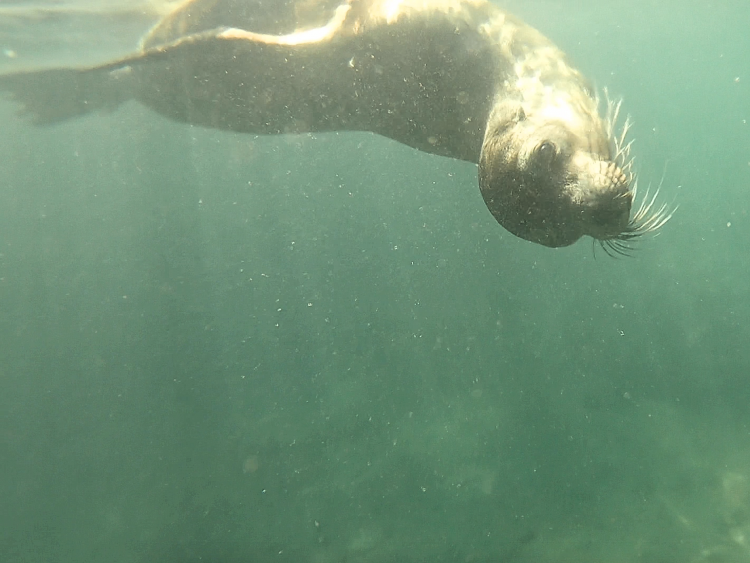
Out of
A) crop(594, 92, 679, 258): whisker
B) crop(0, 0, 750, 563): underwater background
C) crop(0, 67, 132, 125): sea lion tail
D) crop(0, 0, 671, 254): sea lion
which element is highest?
crop(0, 67, 132, 125): sea lion tail

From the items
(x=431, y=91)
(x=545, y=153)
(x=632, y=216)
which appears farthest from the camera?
(x=431, y=91)

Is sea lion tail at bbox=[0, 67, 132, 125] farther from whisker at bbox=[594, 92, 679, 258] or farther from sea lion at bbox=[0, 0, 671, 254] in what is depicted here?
whisker at bbox=[594, 92, 679, 258]

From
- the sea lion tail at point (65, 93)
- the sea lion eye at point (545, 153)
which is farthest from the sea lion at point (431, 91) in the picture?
the sea lion tail at point (65, 93)

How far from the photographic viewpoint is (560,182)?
1983 mm

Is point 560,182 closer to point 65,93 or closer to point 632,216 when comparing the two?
point 632,216

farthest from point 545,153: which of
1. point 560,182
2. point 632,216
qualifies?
point 632,216

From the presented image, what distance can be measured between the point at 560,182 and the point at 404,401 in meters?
14.6

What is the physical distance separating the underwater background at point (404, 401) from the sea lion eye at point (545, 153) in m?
1.49

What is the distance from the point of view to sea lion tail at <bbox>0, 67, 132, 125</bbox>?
664cm

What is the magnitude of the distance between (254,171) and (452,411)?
49.8 metres

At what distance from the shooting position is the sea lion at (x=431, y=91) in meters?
2.04

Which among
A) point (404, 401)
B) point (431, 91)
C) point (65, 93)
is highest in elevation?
point (65, 93)

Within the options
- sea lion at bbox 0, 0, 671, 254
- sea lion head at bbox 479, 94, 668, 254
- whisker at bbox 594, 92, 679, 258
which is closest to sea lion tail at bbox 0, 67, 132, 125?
sea lion at bbox 0, 0, 671, 254

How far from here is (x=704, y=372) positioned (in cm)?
1556
